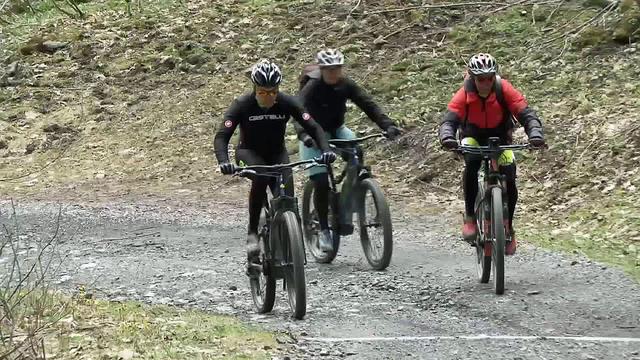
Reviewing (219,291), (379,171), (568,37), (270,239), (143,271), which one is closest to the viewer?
(270,239)

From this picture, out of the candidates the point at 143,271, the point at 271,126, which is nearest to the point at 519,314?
the point at 271,126

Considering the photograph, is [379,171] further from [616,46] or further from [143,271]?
[143,271]

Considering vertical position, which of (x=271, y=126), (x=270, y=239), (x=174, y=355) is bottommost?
(x=174, y=355)

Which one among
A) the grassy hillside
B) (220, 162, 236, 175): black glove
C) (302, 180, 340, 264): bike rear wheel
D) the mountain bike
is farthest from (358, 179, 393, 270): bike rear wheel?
the grassy hillside

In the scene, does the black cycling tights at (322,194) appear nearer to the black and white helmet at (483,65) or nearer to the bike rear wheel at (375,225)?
the bike rear wheel at (375,225)

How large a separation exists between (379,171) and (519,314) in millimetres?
7237

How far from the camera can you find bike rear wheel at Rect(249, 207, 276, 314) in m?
7.37

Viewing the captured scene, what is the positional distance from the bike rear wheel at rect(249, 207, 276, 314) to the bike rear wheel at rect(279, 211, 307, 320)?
192 millimetres

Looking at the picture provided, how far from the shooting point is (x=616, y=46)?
47.7 ft

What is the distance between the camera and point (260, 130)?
7730 mm

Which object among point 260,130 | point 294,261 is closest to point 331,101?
point 260,130

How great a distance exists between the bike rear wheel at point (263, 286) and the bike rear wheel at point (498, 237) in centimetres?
182

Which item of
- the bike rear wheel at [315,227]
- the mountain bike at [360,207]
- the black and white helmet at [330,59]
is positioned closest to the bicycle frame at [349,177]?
the mountain bike at [360,207]

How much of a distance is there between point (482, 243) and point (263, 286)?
191 centimetres
